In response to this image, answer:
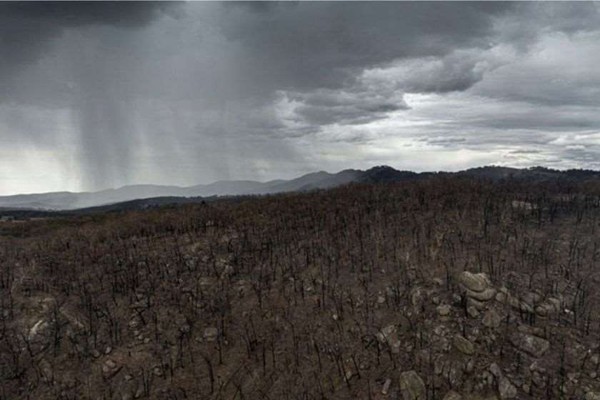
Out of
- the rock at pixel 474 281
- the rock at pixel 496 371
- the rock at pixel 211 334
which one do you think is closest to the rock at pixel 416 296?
the rock at pixel 474 281

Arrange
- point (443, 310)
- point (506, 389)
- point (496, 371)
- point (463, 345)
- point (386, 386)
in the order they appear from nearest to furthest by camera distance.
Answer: point (506, 389) → point (496, 371) → point (386, 386) → point (463, 345) → point (443, 310)

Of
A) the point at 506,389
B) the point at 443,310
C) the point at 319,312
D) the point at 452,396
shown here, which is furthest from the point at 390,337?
the point at 506,389

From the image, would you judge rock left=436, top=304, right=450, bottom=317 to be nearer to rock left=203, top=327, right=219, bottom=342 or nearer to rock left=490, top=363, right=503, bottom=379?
rock left=490, top=363, right=503, bottom=379

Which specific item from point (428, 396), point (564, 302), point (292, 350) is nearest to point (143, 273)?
point (292, 350)

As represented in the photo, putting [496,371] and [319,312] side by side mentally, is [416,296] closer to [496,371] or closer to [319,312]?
[319,312]

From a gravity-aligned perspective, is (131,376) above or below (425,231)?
below

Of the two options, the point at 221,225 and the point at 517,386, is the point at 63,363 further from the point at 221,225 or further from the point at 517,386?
the point at 517,386
